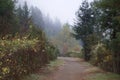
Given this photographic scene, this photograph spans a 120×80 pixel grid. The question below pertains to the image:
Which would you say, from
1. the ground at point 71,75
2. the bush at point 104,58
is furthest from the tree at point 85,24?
the ground at point 71,75

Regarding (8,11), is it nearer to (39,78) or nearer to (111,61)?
(111,61)

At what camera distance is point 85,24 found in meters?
47.8

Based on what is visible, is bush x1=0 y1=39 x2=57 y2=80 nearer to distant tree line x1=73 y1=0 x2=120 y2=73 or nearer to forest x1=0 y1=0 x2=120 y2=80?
forest x1=0 y1=0 x2=120 y2=80

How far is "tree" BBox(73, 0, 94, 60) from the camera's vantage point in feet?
155

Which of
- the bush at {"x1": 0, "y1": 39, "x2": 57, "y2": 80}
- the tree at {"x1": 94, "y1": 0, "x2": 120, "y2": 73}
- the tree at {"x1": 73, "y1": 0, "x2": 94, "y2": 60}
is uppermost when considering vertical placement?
the tree at {"x1": 73, "y1": 0, "x2": 94, "y2": 60}

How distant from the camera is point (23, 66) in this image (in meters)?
18.5

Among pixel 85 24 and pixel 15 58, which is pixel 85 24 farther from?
pixel 15 58

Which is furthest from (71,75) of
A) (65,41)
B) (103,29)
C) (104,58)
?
(65,41)

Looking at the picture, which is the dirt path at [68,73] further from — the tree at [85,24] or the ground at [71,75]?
the tree at [85,24]

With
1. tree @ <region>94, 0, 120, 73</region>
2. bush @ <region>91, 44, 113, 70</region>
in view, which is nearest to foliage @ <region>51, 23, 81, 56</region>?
bush @ <region>91, 44, 113, 70</region>

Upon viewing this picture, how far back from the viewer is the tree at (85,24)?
4738 cm

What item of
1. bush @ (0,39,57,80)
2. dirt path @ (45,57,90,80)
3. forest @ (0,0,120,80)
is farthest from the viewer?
dirt path @ (45,57,90,80)

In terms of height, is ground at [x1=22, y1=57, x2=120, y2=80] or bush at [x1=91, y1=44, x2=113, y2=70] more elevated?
bush at [x1=91, y1=44, x2=113, y2=70]

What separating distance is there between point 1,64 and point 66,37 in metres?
72.8
